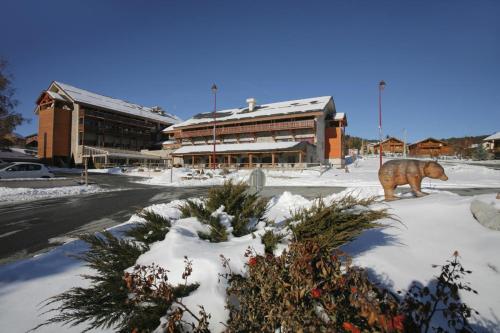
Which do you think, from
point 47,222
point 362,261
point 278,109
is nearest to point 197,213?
point 362,261

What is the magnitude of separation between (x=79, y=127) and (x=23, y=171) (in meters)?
30.3

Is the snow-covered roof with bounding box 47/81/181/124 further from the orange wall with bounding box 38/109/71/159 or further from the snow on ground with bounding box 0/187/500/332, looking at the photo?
the snow on ground with bounding box 0/187/500/332

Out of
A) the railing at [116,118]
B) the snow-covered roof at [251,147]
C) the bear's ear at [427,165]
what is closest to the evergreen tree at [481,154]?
the snow-covered roof at [251,147]

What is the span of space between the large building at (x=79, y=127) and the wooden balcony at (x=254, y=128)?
10598mm

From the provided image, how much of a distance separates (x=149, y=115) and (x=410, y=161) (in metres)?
57.1

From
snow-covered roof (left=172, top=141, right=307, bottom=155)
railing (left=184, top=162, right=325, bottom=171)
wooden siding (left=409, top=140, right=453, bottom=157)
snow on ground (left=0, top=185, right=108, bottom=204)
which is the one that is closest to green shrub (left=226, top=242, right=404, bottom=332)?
snow on ground (left=0, top=185, right=108, bottom=204)

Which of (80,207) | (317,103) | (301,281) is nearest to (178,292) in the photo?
(301,281)

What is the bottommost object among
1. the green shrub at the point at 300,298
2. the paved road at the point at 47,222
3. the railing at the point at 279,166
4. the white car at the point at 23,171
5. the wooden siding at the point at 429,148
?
the paved road at the point at 47,222

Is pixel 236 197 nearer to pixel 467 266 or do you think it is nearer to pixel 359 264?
pixel 359 264

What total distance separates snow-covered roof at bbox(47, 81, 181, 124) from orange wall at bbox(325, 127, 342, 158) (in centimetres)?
3788

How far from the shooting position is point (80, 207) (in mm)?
10484

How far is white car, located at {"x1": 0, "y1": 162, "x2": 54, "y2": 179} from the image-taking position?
690 inches

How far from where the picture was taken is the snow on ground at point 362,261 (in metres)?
2.60

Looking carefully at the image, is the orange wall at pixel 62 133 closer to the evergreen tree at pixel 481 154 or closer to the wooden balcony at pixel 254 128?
the wooden balcony at pixel 254 128
